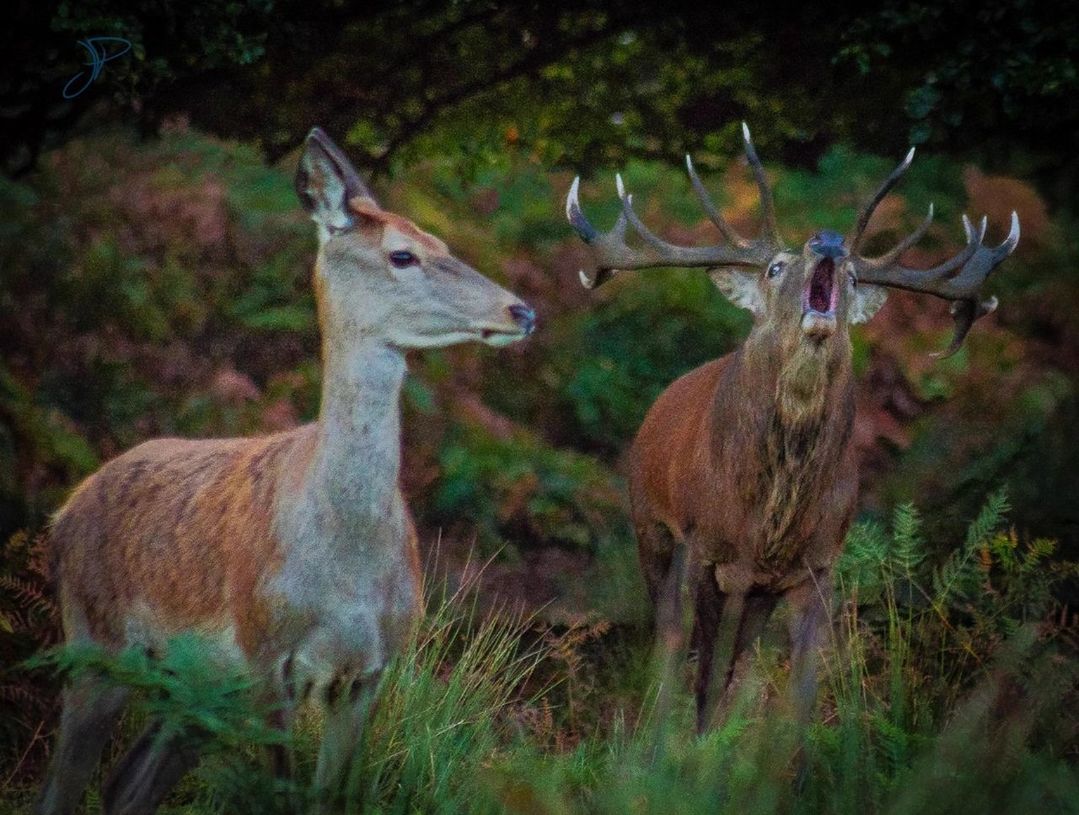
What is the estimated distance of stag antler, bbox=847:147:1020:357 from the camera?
6422 millimetres

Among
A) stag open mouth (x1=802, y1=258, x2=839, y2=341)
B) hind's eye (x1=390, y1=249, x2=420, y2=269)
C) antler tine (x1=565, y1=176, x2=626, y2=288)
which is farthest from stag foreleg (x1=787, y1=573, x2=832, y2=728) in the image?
hind's eye (x1=390, y1=249, x2=420, y2=269)

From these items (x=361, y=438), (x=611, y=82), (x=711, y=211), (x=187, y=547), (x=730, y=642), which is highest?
(x=611, y=82)

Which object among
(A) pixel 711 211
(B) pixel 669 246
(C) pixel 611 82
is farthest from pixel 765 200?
(C) pixel 611 82

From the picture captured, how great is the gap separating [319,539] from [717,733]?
4.07 feet

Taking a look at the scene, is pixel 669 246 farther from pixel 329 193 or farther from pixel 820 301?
pixel 329 193

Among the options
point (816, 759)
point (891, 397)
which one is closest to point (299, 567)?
point (816, 759)

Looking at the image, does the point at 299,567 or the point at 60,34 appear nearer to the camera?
the point at 299,567

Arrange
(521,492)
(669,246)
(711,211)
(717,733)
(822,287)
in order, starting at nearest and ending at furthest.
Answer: (717,733)
(822,287)
(711,211)
(669,246)
(521,492)

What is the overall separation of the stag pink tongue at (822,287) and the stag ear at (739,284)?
0.55 metres

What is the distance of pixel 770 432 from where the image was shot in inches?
242

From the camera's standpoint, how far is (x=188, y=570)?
512cm

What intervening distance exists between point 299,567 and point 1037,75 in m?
4.19

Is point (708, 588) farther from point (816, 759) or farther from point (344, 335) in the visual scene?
point (344, 335)

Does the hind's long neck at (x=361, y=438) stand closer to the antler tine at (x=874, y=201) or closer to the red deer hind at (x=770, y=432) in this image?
the red deer hind at (x=770, y=432)
